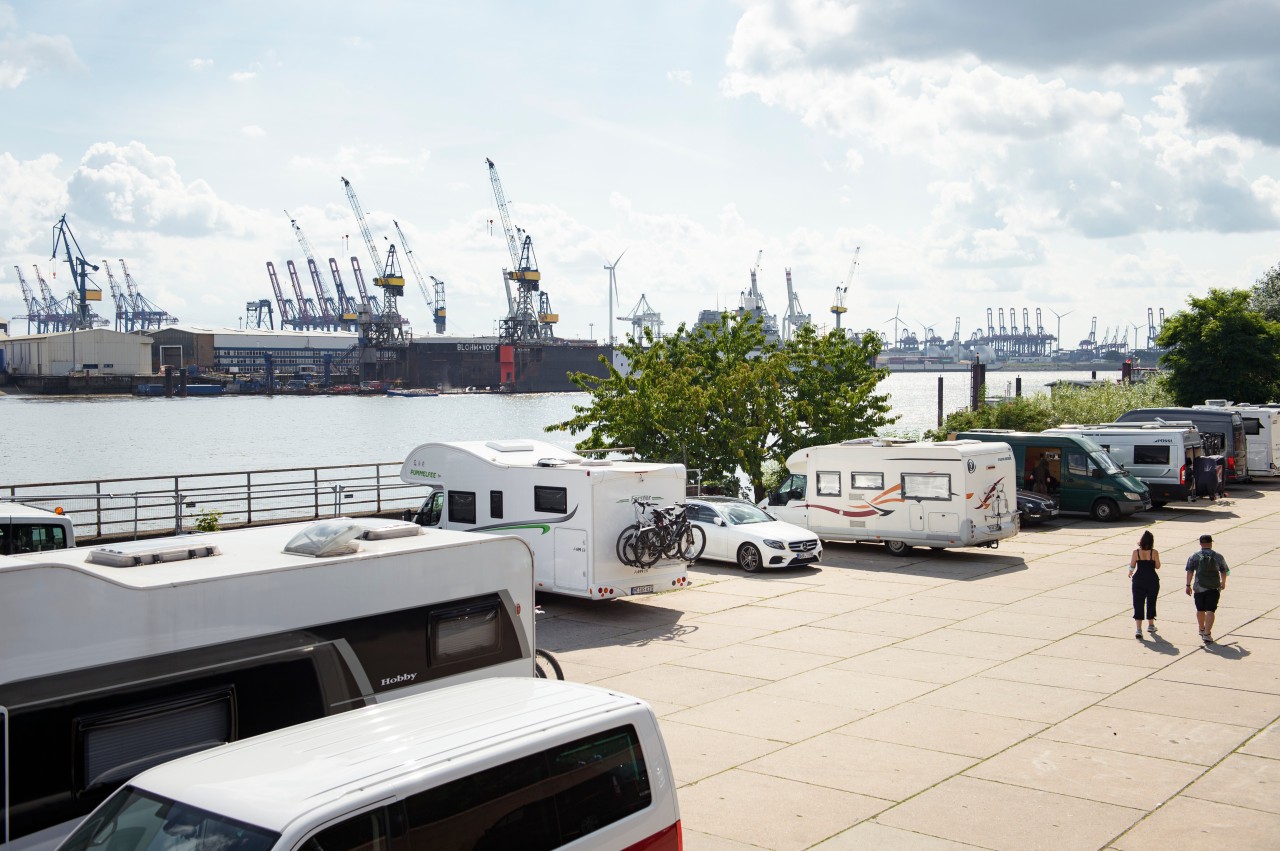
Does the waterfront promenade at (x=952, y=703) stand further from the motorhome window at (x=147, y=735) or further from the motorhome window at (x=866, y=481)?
the motorhome window at (x=147, y=735)

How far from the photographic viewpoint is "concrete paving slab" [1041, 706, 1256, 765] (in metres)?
11.0

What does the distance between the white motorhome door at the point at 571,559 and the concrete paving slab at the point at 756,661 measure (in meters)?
2.72

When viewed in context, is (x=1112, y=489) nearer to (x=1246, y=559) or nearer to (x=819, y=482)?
(x=1246, y=559)

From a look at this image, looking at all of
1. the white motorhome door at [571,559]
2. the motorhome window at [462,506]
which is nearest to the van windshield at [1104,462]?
the white motorhome door at [571,559]

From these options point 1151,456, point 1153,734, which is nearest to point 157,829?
point 1153,734

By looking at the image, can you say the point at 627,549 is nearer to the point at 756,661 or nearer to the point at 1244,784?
the point at 756,661

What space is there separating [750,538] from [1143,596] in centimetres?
793

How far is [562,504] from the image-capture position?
17.7 m

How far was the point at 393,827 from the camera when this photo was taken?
5285 millimetres

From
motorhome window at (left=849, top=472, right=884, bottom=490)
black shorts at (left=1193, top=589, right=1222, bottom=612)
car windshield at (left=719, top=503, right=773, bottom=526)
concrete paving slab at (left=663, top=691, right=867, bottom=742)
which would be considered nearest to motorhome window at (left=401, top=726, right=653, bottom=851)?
concrete paving slab at (left=663, top=691, right=867, bottom=742)

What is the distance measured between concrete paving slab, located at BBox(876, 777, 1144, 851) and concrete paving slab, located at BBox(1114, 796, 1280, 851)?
0.17 m

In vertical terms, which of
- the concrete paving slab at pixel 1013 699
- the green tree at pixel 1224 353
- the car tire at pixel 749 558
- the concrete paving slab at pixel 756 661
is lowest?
the concrete paving slab at pixel 756 661

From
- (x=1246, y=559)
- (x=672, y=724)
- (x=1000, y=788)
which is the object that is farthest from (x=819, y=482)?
(x=1000, y=788)

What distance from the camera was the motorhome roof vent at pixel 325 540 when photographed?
853cm
